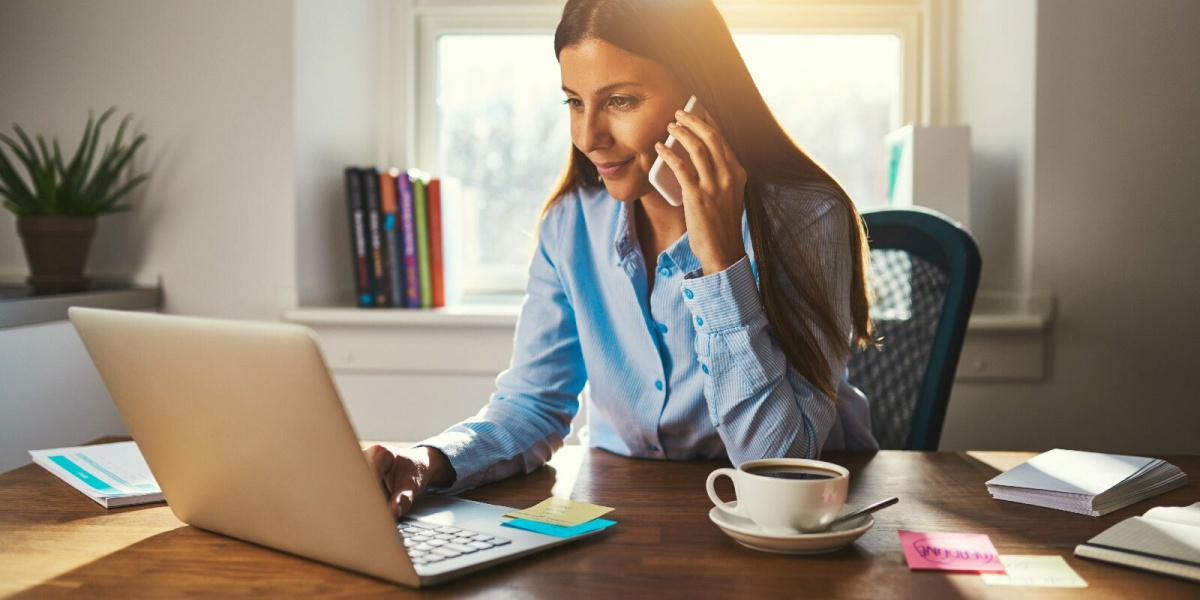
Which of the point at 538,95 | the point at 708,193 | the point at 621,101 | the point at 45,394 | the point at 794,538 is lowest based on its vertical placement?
the point at 45,394

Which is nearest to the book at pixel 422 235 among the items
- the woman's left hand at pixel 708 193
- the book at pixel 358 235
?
the book at pixel 358 235

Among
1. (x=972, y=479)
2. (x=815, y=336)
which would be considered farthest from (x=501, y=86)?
(x=972, y=479)

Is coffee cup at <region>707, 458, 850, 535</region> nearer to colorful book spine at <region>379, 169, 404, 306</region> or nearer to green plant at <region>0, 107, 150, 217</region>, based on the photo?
colorful book spine at <region>379, 169, 404, 306</region>

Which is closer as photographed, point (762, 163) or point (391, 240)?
point (762, 163)

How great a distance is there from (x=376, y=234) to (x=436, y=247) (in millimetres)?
140

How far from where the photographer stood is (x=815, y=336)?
125cm

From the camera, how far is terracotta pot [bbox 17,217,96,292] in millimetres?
2119

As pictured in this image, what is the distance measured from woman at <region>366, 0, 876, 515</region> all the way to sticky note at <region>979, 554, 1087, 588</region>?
0.39m

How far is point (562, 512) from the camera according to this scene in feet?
3.15

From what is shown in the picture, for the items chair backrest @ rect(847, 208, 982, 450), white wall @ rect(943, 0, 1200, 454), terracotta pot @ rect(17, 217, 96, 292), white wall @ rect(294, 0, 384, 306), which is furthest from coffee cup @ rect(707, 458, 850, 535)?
terracotta pot @ rect(17, 217, 96, 292)

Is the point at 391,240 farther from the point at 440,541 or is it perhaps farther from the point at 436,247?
the point at 440,541

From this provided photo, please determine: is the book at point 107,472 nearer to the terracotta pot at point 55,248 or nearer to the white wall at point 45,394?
the white wall at point 45,394

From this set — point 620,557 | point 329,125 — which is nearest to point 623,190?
point 620,557

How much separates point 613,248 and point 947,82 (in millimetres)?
1460
